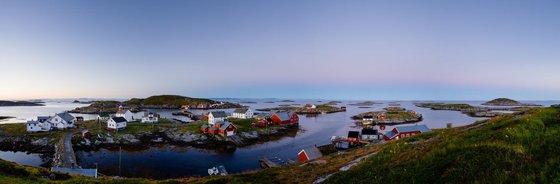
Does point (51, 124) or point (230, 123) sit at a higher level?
point (230, 123)

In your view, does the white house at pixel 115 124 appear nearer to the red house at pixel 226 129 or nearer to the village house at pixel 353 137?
the red house at pixel 226 129

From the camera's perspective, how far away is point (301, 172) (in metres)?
15.1

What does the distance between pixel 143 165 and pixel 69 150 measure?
16184 mm

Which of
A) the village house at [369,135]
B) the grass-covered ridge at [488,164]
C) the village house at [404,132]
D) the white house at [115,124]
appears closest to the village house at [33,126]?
the white house at [115,124]

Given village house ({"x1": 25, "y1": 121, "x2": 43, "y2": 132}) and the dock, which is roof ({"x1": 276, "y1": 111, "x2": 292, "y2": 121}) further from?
village house ({"x1": 25, "y1": 121, "x2": 43, "y2": 132})

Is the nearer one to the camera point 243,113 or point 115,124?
point 115,124

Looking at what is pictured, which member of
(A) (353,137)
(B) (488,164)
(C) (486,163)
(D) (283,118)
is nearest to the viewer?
(B) (488,164)

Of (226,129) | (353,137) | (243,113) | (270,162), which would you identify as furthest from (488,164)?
(243,113)

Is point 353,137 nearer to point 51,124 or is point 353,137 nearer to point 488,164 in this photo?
point 488,164

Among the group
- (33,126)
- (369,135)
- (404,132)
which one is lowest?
(369,135)

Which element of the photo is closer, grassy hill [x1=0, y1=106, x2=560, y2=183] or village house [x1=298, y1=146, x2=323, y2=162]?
grassy hill [x1=0, y1=106, x2=560, y2=183]

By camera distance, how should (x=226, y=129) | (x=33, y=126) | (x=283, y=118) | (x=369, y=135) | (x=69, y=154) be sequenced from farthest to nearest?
(x=283, y=118) → (x=33, y=126) → (x=226, y=129) → (x=369, y=135) → (x=69, y=154)

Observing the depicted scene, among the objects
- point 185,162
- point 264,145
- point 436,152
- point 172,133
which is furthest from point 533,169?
point 172,133

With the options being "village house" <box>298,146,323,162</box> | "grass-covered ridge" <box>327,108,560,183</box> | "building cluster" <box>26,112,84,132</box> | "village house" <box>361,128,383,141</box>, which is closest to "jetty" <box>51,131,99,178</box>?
"building cluster" <box>26,112,84,132</box>
